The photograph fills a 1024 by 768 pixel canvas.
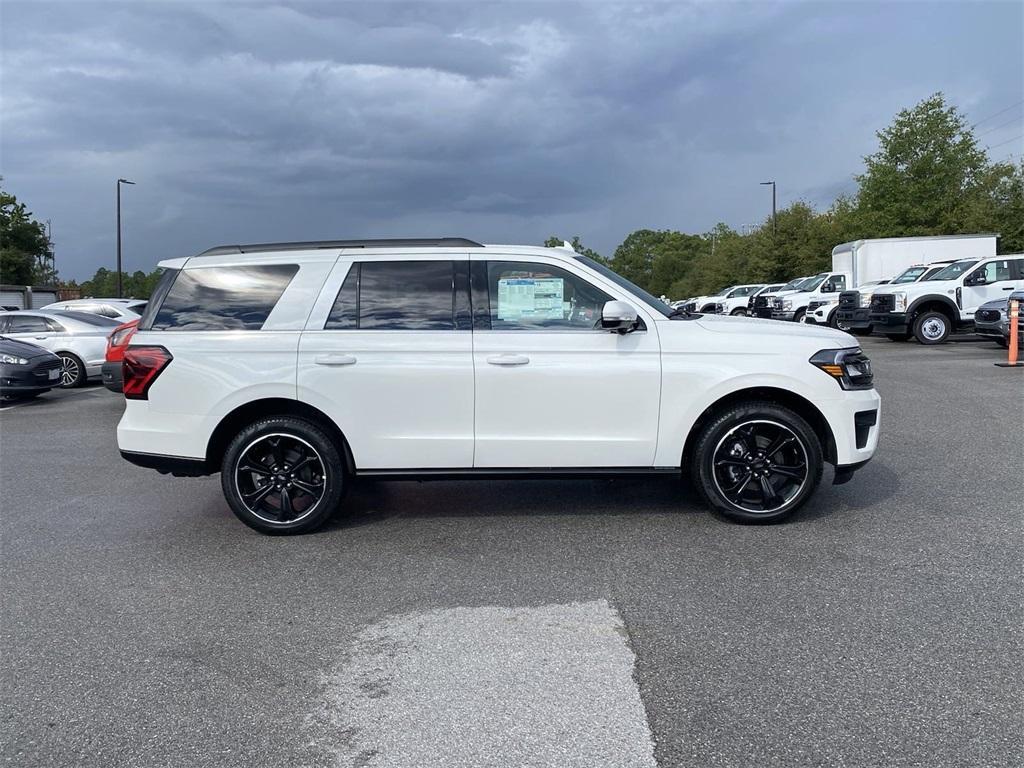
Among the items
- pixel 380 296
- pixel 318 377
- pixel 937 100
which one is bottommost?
pixel 318 377

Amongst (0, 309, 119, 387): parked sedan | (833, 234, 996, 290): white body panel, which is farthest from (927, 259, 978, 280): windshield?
(0, 309, 119, 387): parked sedan

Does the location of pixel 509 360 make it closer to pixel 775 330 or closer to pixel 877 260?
pixel 775 330

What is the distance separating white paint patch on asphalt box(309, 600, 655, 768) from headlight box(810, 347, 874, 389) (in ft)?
7.45

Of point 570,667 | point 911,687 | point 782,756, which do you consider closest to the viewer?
point 782,756

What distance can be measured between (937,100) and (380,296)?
40.4 metres

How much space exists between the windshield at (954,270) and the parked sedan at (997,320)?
2.26m

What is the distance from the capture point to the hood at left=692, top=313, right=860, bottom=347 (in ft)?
17.9

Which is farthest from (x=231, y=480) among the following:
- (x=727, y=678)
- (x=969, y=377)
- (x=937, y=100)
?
(x=937, y=100)

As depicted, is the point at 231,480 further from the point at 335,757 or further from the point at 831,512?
the point at 831,512

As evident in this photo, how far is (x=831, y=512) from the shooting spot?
19.0 feet

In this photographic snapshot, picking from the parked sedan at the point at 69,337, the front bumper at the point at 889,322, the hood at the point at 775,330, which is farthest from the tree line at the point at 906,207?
the hood at the point at 775,330

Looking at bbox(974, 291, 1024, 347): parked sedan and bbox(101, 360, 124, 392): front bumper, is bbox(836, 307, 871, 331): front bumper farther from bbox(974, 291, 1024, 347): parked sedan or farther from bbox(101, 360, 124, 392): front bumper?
bbox(101, 360, 124, 392): front bumper

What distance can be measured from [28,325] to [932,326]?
1922cm

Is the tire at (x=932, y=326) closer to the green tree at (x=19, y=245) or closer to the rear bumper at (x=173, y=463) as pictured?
the rear bumper at (x=173, y=463)
